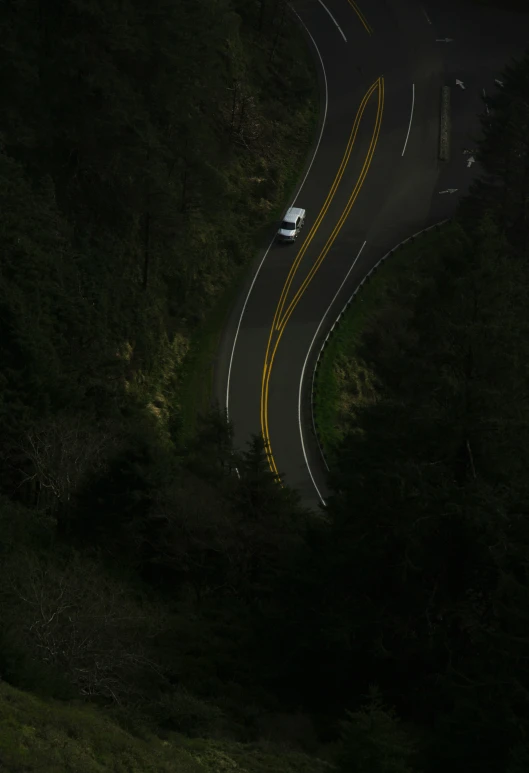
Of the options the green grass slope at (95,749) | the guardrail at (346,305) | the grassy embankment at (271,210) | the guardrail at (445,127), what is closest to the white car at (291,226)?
the grassy embankment at (271,210)

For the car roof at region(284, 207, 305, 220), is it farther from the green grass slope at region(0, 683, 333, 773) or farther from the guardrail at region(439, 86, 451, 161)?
the green grass slope at region(0, 683, 333, 773)

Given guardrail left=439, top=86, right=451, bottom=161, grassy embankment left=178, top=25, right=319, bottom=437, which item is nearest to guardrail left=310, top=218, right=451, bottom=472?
grassy embankment left=178, top=25, right=319, bottom=437

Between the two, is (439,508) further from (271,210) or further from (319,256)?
(271,210)

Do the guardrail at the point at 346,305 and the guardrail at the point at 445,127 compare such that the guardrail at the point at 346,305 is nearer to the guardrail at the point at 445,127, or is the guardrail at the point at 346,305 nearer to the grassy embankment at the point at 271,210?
the grassy embankment at the point at 271,210

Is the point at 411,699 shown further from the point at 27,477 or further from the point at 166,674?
the point at 27,477

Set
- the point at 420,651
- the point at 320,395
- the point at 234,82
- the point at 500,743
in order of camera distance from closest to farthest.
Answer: the point at 500,743
the point at 420,651
the point at 320,395
the point at 234,82

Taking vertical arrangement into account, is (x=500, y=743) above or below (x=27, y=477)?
above

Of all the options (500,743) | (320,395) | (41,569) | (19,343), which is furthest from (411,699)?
(320,395)

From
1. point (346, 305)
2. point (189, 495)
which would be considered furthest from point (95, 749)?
point (346, 305)
